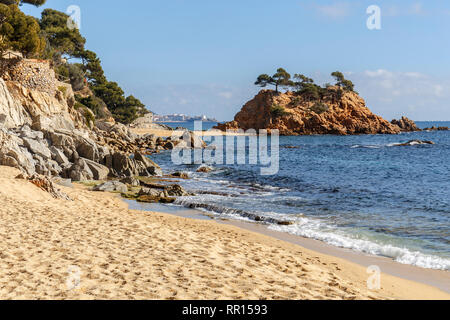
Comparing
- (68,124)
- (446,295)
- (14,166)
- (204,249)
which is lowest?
(446,295)

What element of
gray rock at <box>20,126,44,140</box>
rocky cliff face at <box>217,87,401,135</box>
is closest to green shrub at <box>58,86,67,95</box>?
gray rock at <box>20,126,44,140</box>

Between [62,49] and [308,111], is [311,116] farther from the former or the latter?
[62,49]

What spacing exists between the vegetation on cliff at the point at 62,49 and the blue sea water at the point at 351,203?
2178cm

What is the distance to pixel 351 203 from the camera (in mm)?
19391

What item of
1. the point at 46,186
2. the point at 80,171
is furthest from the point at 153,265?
the point at 80,171

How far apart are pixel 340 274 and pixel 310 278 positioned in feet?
4.74

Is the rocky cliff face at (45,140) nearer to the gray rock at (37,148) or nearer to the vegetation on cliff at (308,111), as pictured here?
the gray rock at (37,148)

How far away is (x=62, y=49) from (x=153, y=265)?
2562 inches

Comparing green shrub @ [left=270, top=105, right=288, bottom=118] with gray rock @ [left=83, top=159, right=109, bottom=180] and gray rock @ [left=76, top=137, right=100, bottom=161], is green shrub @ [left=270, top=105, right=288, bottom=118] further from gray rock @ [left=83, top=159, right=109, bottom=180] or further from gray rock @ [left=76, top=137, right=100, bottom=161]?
gray rock @ [left=83, top=159, right=109, bottom=180]

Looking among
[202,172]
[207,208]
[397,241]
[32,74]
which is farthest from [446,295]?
[32,74]

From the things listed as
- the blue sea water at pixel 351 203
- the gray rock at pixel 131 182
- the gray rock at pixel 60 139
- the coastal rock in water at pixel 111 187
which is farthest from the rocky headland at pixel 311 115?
the coastal rock in water at pixel 111 187

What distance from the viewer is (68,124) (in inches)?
1341

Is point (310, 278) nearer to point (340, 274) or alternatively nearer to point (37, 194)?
point (340, 274)

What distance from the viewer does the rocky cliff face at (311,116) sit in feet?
346
